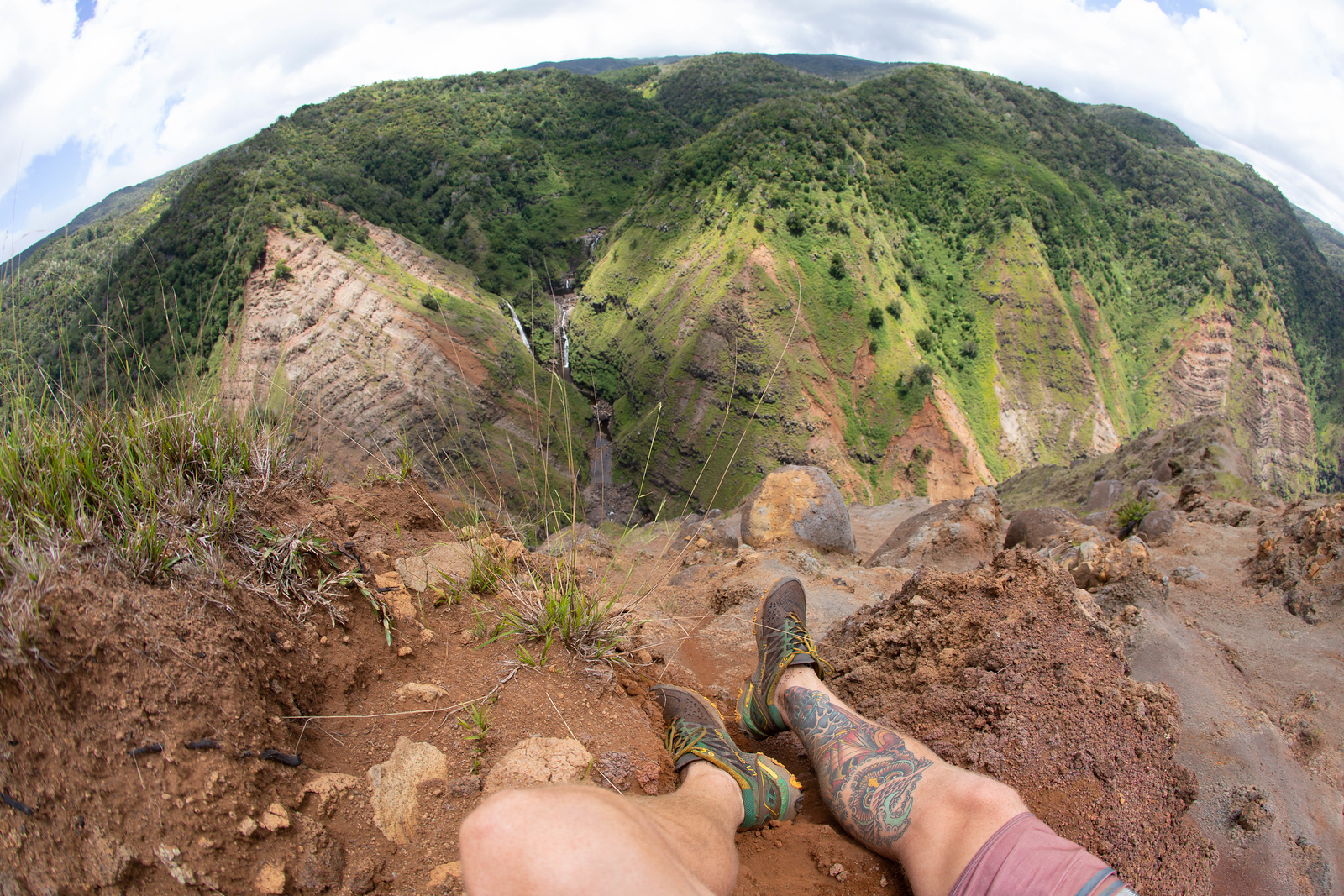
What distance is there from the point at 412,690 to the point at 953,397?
113 feet

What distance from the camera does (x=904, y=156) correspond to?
4459 cm

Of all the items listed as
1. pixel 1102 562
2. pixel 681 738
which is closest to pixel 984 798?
pixel 681 738

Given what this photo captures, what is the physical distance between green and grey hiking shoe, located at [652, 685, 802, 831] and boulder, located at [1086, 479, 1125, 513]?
12.8m

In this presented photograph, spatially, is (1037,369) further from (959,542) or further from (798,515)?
(959,542)

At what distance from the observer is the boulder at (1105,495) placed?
1252 centimetres

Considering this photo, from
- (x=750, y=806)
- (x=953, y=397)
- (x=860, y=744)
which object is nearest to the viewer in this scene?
(x=750, y=806)

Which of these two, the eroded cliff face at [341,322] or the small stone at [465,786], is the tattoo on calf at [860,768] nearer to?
the small stone at [465,786]

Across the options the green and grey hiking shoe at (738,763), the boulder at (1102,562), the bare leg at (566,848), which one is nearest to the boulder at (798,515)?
the boulder at (1102,562)

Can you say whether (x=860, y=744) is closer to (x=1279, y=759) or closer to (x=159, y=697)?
(x=1279, y=759)

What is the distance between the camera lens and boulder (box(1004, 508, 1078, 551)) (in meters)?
7.58

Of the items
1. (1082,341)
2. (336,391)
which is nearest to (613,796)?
(336,391)

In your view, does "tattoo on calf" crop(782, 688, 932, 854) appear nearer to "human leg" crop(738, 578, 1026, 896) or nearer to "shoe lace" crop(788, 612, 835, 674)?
"human leg" crop(738, 578, 1026, 896)

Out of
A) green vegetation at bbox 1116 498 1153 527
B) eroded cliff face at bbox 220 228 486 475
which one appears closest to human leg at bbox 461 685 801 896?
green vegetation at bbox 1116 498 1153 527

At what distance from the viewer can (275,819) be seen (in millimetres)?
1574
